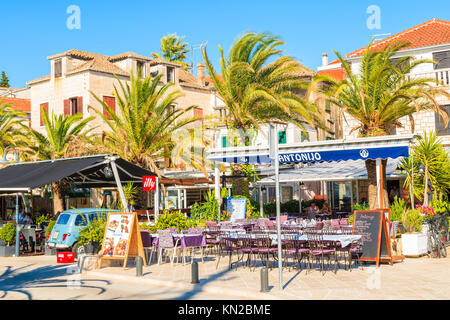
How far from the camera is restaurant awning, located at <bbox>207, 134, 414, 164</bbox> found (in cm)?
1697

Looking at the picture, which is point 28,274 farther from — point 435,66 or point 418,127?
point 435,66

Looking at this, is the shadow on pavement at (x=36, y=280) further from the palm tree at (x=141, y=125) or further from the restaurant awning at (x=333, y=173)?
the restaurant awning at (x=333, y=173)

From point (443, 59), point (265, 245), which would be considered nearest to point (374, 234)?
point (265, 245)

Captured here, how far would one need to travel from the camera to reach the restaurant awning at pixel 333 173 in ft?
73.7

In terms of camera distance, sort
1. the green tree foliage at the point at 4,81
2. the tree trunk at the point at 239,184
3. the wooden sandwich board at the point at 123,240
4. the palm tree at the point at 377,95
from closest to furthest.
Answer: the wooden sandwich board at the point at 123,240
the palm tree at the point at 377,95
the tree trunk at the point at 239,184
the green tree foliage at the point at 4,81

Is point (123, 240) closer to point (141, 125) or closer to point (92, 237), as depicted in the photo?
point (92, 237)

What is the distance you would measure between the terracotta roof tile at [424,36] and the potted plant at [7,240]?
2012cm

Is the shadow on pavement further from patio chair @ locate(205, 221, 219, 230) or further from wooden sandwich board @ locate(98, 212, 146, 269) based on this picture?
patio chair @ locate(205, 221, 219, 230)

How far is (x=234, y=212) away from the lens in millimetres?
20625

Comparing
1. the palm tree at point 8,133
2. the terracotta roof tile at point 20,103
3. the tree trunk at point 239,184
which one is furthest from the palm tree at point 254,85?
the terracotta roof tile at point 20,103

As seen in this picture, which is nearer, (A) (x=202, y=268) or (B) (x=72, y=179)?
(A) (x=202, y=268)
